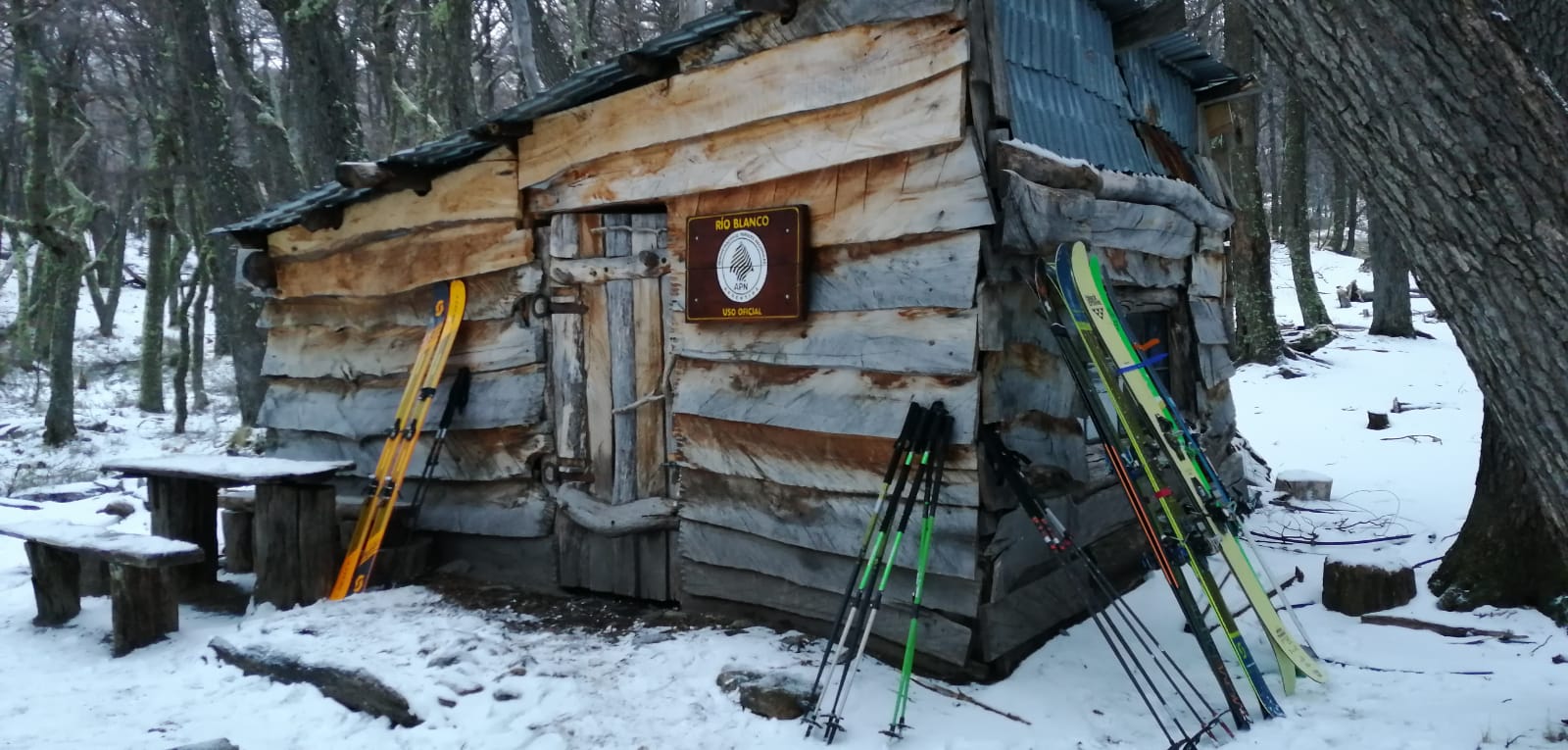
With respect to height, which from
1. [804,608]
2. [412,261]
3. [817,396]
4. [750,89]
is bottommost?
[804,608]

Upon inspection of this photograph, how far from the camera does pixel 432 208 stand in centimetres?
663

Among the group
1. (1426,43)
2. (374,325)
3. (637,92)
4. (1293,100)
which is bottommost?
(374,325)

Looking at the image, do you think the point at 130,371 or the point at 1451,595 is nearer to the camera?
the point at 1451,595

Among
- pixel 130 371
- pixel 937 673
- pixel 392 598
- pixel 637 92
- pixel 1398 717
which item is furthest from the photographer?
pixel 130 371

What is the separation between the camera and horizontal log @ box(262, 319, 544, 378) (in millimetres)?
6254

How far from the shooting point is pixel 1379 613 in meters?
5.14

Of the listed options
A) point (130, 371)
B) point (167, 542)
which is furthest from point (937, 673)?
point (130, 371)

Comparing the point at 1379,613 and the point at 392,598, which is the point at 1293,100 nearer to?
the point at 1379,613

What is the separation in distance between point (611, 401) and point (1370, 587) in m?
4.21

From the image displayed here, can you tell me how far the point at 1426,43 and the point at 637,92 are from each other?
383cm

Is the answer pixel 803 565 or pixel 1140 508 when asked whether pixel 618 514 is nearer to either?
pixel 803 565

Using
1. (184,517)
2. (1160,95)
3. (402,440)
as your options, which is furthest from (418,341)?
(1160,95)

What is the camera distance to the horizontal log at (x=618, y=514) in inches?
221

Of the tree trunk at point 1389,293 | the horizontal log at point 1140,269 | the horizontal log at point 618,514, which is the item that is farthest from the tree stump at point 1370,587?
the tree trunk at point 1389,293
